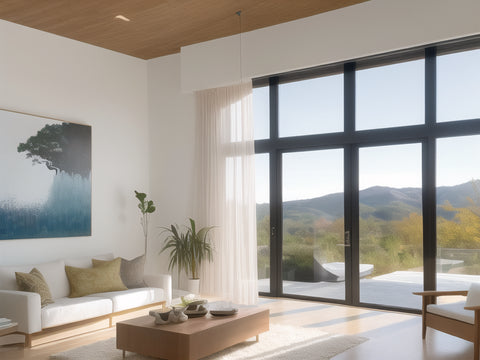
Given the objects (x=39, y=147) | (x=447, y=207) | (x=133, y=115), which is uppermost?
(x=133, y=115)

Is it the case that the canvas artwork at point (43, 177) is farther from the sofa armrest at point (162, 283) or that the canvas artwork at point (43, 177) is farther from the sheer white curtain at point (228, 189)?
the sheer white curtain at point (228, 189)

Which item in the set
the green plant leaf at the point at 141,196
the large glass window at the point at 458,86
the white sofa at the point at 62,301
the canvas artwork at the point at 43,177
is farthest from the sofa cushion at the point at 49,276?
the large glass window at the point at 458,86

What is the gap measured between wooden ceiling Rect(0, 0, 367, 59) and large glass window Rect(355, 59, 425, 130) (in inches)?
42.5

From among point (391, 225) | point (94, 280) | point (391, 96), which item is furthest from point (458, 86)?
point (94, 280)

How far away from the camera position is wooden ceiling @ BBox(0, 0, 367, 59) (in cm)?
655

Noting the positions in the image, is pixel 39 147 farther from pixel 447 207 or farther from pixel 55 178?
pixel 447 207

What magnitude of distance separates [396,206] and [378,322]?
1593 mm

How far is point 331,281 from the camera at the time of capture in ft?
24.7

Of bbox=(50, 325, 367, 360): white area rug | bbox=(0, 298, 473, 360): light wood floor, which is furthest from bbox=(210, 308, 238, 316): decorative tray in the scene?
bbox=(0, 298, 473, 360): light wood floor

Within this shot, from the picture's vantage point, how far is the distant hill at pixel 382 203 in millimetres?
6469

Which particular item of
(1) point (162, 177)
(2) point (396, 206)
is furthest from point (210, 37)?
(2) point (396, 206)

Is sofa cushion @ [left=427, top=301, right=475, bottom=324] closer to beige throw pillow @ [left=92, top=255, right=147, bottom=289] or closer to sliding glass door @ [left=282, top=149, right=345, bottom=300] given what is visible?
sliding glass door @ [left=282, top=149, right=345, bottom=300]

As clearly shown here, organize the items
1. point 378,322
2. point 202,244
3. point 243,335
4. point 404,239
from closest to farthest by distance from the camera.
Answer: point 243,335, point 378,322, point 404,239, point 202,244

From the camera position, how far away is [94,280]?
659 centimetres
